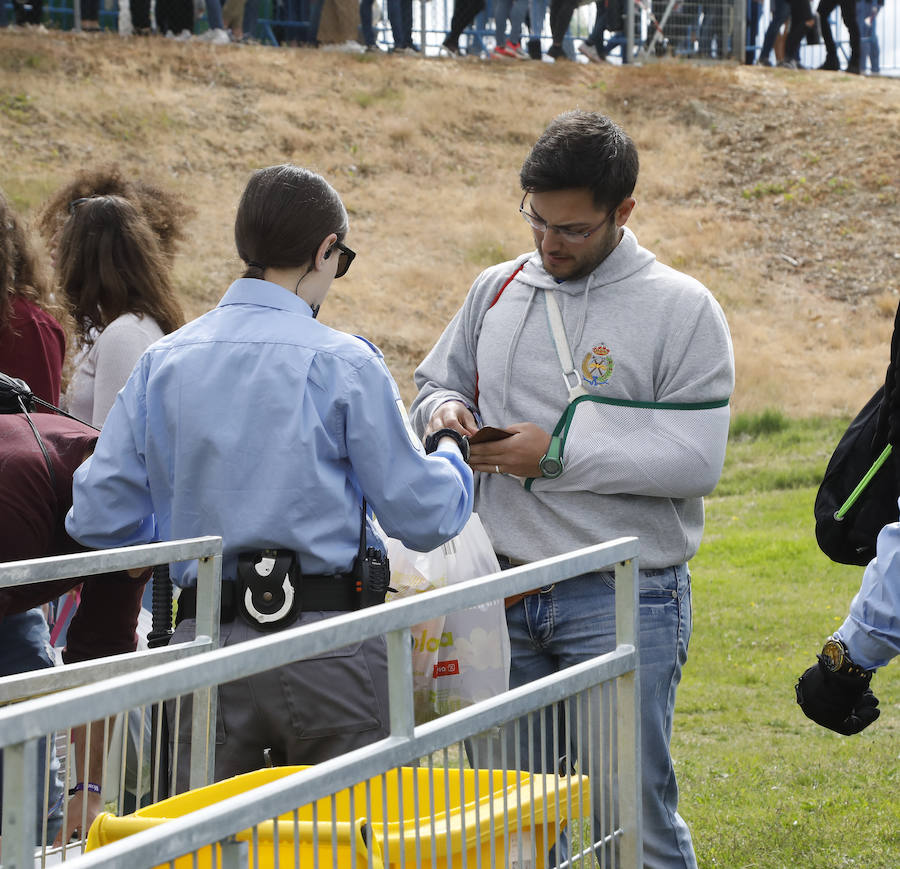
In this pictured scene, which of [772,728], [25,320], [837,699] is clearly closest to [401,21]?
[772,728]

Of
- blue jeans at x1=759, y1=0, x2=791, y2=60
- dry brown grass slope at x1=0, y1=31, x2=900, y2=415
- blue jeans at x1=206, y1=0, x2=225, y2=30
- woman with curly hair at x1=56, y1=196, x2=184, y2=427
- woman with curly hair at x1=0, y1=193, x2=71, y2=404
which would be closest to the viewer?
woman with curly hair at x1=0, y1=193, x2=71, y2=404

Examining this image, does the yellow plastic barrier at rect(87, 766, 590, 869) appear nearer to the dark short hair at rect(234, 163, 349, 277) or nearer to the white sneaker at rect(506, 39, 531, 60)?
the dark short hair at rect(234, 163, 349, 277)

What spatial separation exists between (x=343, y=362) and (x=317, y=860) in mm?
1116

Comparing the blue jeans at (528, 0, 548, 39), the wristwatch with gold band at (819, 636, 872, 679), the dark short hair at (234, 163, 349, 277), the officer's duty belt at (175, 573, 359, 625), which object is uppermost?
the blue jeans at (528, 0, 548, 39)

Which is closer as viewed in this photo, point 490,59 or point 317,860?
point 317,860

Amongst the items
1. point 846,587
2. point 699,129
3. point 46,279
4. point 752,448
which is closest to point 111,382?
point 46,279

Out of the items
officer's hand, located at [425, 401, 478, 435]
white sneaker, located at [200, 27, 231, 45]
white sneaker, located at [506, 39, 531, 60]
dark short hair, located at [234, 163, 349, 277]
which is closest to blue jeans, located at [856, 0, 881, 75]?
white sneaker, located at [506, 39, 531, 60]

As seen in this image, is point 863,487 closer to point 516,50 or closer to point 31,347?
point 31,347

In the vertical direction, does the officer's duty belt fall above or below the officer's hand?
below

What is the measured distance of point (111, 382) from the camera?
387cm

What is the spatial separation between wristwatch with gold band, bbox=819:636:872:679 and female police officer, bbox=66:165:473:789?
76cm

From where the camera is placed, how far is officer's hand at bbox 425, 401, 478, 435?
2832 mm

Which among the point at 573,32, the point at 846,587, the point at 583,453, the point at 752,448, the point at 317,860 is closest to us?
the point at 317,860

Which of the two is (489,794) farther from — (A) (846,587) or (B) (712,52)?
(B) (712,52)
